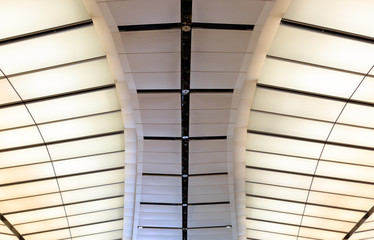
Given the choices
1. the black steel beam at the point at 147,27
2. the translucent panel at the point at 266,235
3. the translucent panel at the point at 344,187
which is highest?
the black steel beam at the point at 147,27

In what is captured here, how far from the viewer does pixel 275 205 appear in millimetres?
17203

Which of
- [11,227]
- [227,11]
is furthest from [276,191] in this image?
[11,227]

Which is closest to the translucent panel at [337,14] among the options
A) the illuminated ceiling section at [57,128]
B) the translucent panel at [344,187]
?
the illuminated ceiling section at [57,128]

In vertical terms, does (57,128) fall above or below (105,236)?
above

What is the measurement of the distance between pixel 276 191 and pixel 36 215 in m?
11.9

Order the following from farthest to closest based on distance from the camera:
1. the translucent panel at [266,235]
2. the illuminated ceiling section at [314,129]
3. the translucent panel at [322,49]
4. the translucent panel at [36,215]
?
the translucent panel at [266,235] < the translucent panel at [36,215] < the translucent panel at [322,49] < the illuminated ceiling section at [314,129]

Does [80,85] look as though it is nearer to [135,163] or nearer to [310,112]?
[135,163]

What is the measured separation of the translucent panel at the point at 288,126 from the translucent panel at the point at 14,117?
Result: 8115 millimetres

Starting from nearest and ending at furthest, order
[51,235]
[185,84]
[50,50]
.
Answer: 1. [50,50]
2. [185,84]
3. [51,235]

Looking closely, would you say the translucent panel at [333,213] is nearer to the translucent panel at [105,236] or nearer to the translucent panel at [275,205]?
the translucent panel at [275,205]

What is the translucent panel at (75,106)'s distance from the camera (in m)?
11.7

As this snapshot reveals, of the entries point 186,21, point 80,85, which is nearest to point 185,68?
point 186,21

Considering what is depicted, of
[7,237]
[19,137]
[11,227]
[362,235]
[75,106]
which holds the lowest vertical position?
[7,237]

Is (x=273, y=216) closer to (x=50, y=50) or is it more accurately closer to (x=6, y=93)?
(x=50, y=50)
